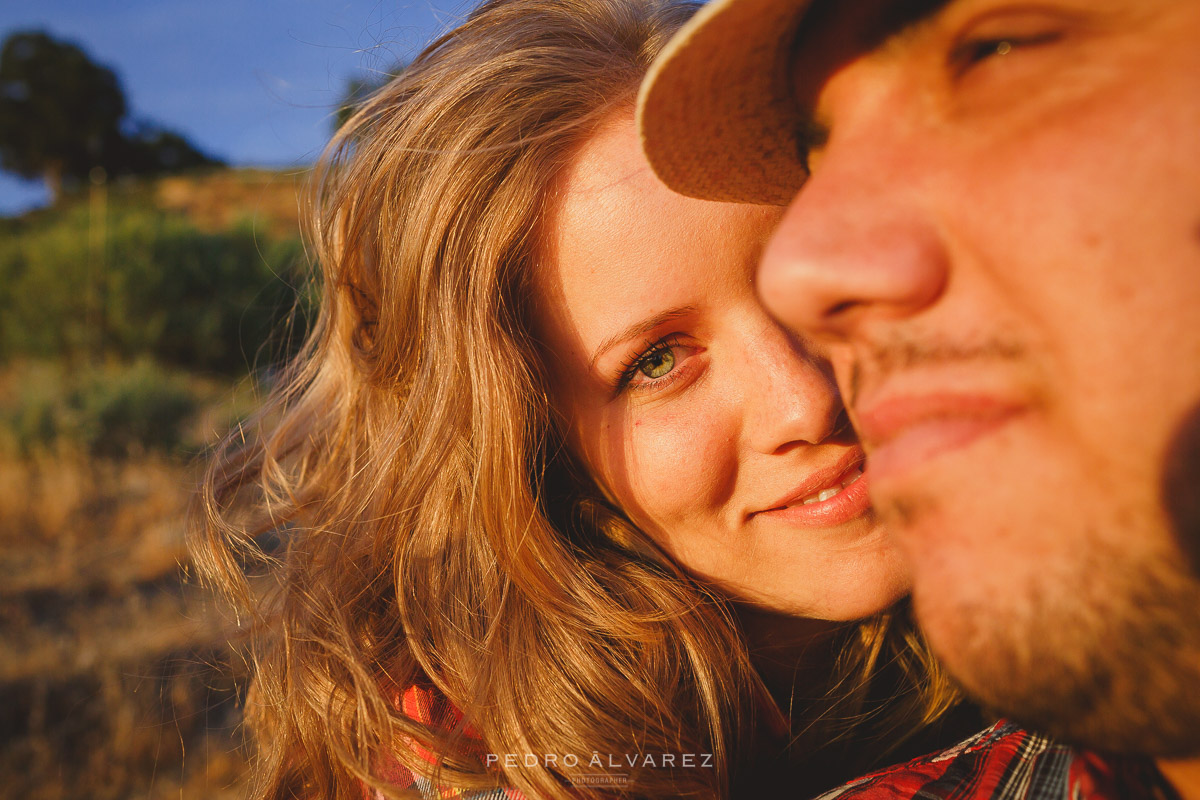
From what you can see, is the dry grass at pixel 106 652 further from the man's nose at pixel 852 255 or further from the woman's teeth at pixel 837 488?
the man's nose at pixel 852 255

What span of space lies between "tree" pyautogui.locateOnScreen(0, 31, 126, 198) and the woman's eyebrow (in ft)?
139

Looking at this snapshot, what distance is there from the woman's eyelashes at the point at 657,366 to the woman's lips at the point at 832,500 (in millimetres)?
381

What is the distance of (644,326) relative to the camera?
165cm

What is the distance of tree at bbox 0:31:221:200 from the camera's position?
117 feet

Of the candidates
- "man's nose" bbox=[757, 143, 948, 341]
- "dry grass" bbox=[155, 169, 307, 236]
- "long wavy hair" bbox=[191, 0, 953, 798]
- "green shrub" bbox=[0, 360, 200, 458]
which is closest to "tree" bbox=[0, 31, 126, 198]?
"dry grass" bbox=[155, 169, 307, 236]

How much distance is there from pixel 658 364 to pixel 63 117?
148ft

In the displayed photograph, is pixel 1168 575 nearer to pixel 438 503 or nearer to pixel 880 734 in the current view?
pixel 880 734

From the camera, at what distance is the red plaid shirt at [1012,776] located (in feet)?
3.53

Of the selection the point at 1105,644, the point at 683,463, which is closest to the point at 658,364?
the point at 683,463

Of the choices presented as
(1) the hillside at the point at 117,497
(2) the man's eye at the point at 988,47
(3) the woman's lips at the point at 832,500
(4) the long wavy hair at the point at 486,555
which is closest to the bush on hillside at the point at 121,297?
(1) the hillside at the point at 117,497

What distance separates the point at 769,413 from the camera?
1.59 meters

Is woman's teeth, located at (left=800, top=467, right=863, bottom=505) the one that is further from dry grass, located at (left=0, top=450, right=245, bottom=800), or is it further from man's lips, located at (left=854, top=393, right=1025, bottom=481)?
dry grass, located at (left=0, top=450, right=245, bottom=800)

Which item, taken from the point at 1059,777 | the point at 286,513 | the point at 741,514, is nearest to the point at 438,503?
the point at 286,513

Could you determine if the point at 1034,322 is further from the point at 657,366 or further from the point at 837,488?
the point at 657,366
